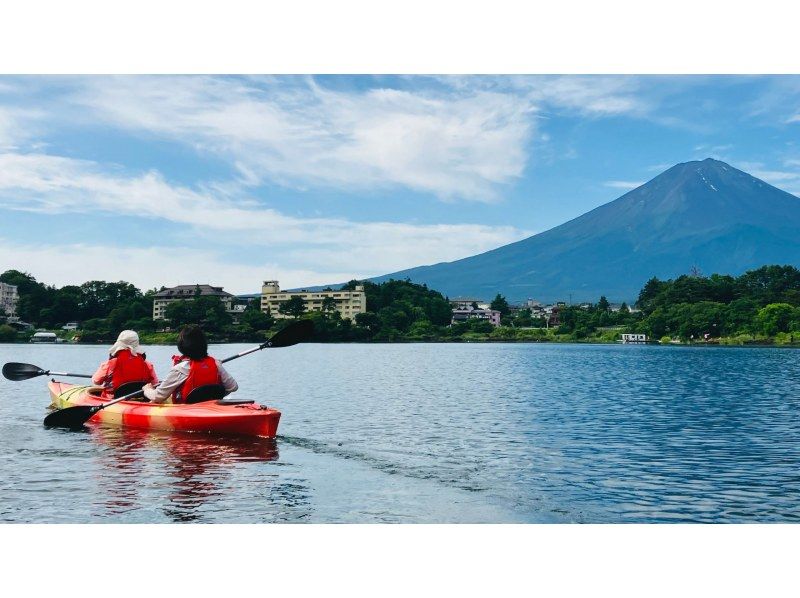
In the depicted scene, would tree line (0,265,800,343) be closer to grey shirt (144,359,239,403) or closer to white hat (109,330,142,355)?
white hat (109,330,142,355)

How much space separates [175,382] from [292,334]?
258cm

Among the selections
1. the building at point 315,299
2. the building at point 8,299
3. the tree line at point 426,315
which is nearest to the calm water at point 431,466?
the tree line at point 426,315

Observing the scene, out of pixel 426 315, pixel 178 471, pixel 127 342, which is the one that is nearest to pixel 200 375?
pixel 127 342

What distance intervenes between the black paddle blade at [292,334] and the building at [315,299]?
29.4 m

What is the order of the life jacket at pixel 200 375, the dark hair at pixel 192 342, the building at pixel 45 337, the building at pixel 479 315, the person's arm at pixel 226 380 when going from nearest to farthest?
the dark hair at pixel 192 342, the life jacket at pixel 200 375, the person's arm at pixel 226 380, the building at pixel 45 337, the building at pixel 479 315

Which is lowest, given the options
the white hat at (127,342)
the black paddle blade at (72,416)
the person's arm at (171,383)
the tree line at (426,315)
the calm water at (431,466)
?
the calm water at (431,466)

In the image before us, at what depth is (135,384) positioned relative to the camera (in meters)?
Result: 13.4

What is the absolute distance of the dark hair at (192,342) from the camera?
445 inches

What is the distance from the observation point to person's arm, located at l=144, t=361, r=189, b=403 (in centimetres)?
1180

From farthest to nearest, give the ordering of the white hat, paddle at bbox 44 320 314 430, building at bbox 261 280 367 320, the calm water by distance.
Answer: building at bbox 261 280 367 320
the white hat
paddle at bbox 44 320 314 430
the calm water

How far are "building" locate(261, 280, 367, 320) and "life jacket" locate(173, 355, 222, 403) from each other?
103 feet

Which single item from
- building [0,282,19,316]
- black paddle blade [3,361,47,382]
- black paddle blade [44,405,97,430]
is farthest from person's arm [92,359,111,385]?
building [0,282,19,316]

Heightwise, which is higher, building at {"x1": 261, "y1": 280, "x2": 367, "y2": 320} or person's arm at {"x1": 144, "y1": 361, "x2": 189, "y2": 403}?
building at {"x1": 261, "y1": 280, "x2": 367, "y2": 320}

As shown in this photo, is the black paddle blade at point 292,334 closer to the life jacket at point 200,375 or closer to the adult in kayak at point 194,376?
the adult in kayak at point 194,376
